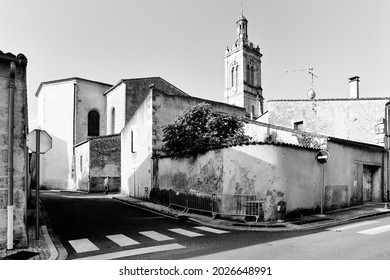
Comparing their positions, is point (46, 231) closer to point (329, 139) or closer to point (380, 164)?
point (329, 139)

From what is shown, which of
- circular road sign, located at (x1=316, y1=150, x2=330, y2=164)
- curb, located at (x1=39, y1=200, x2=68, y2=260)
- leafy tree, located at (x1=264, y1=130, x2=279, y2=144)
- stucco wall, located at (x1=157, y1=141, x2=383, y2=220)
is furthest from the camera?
leafy tree, located at (x1=264, y1=130, x2=279, y2=144)

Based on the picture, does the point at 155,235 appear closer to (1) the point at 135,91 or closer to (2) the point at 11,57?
(2) the point at 11,57

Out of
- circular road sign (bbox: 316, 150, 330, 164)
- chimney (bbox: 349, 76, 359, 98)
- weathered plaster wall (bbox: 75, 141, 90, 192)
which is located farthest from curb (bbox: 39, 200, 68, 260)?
chimney (bbox: 349, 76, 359, 98)

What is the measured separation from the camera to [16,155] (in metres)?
6.32

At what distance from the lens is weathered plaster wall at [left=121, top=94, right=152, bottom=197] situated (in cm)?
1638

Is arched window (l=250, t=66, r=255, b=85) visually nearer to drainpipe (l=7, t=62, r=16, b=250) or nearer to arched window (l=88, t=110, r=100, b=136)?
arched window (l=88, t=110, r=100, b=136)

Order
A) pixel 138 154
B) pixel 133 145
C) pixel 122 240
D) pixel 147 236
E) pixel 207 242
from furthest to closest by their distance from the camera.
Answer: pixel 133 145 → pixel 138 154 → pixel 147 236 → pixel 122 240 → pixel 207 242

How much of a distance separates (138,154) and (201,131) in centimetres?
637

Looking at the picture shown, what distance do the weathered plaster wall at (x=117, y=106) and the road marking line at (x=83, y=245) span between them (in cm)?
2017

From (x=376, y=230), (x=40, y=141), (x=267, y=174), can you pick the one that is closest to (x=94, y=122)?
(x=40, y=141)

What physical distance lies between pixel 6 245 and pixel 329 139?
12023 mm

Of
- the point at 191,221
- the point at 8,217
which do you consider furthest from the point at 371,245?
the point at 8,217

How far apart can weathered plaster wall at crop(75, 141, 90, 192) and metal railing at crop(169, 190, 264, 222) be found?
14072mm

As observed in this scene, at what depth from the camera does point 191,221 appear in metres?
10.1
